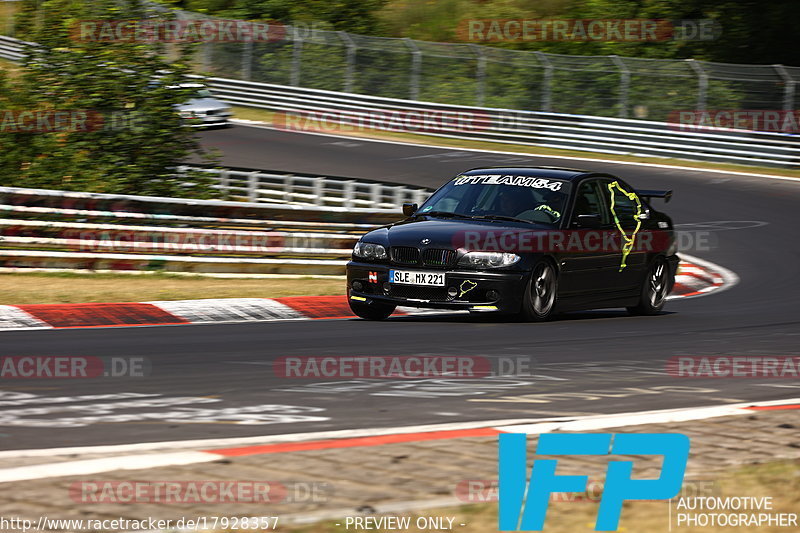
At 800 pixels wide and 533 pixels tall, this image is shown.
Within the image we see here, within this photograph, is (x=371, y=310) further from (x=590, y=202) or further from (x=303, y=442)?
(x=303, y=442)

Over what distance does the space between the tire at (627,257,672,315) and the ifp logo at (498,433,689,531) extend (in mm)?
7401

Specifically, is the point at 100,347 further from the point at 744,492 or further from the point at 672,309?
the point at 672,309

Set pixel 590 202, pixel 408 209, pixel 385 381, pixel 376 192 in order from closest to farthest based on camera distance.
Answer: pixel 385 381, pixel 408 209, pixel 590 202, pixel 376 192

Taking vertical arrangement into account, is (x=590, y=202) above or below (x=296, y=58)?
below

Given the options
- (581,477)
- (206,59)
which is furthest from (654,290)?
(206,59)

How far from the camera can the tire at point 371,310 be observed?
38.6 ft

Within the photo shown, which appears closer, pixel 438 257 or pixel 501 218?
pixel 438 257

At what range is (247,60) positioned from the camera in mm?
39625

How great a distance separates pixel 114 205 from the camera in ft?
50.4

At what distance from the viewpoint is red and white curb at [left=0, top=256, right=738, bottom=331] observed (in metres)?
11.1

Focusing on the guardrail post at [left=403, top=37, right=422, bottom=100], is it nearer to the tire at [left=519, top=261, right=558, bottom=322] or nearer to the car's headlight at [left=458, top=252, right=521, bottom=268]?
the tire at [left=519, top=261, right=558, bottom=322]

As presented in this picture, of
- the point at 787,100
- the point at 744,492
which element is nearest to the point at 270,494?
the point at 744,492

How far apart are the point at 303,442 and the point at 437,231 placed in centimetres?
593

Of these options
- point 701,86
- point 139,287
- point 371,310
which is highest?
point 701,86
